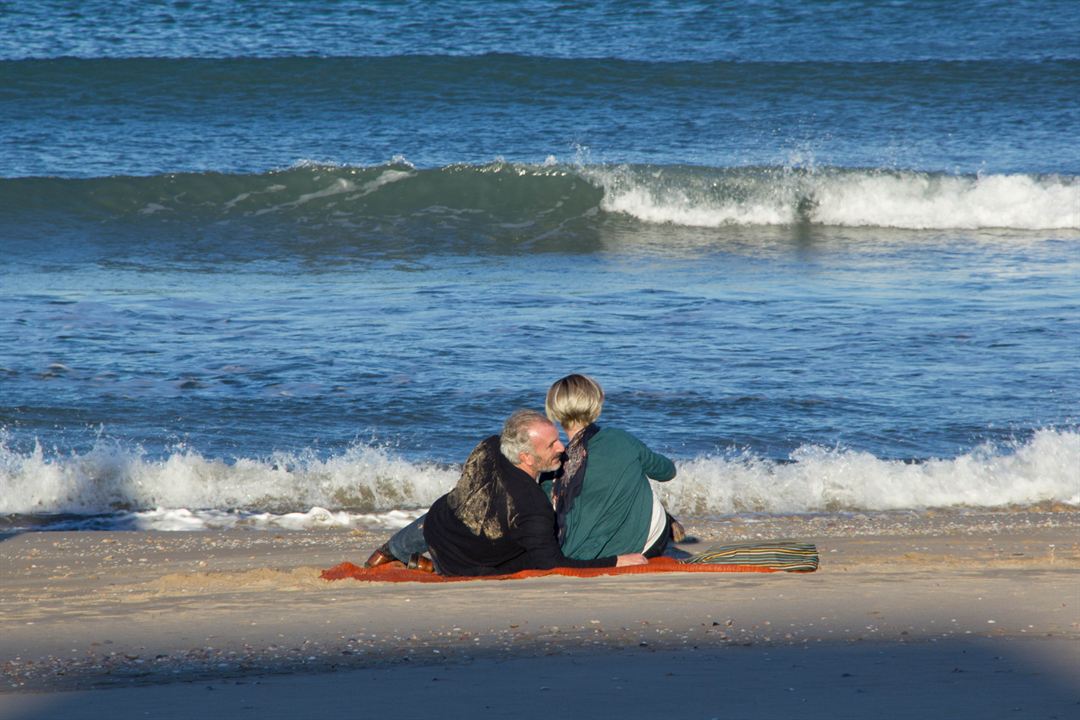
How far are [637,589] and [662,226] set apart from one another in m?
12.9

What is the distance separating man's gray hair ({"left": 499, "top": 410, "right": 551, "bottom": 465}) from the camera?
5.11 m

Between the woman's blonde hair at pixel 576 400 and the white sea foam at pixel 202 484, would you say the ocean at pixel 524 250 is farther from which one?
the woman's blonde hair at pixel 576 400

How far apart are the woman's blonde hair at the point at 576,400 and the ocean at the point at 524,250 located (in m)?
2.21

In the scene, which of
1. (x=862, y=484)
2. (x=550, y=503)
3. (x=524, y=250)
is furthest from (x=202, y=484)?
(x=524, y=250)

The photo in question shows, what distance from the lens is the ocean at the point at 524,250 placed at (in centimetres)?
804

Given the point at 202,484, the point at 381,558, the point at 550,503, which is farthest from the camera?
the point at 202,484

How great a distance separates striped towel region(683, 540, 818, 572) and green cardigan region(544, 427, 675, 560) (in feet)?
1.03

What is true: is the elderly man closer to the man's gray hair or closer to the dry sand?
the man's gray hair

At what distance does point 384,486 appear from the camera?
773cm

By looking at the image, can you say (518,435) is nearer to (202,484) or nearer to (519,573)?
(519,573)

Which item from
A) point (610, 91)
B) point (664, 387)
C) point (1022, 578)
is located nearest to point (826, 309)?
point (664, 387)

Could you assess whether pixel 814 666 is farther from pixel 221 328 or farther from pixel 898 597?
pixel 221 328

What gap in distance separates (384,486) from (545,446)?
2.79 metres

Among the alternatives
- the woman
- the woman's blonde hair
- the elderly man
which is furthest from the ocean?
the woman's blonde hair
